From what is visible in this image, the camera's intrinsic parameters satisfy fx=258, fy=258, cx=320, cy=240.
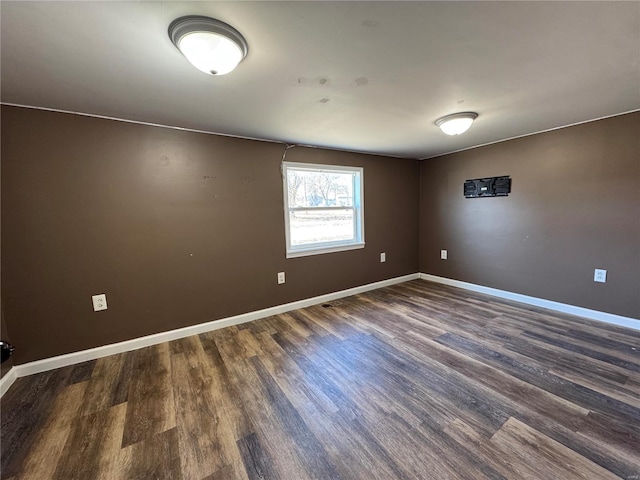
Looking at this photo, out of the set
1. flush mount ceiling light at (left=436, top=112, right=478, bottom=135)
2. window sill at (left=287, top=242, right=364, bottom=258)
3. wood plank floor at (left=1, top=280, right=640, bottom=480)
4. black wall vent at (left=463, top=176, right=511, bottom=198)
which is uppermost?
flush mount ceiling light at (left=436, top=112, right=478, bottom=135)

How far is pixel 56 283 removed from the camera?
207 centimetres

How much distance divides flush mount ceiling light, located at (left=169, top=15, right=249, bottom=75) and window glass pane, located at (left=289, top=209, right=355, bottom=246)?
201 centimetres

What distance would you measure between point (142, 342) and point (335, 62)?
110 inches

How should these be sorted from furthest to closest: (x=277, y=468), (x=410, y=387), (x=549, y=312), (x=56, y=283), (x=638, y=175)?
(x=549, y=312)
(x=638, y=175)
(x=56, y=283)
(x=410, y=387)
(x=277, y=468)

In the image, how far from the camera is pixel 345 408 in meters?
1.61

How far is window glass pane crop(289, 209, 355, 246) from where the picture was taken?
3.29 m

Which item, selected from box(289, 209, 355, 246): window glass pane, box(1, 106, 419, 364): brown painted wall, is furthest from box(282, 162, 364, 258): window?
box(1, 106, 419, 364): brown painted wall

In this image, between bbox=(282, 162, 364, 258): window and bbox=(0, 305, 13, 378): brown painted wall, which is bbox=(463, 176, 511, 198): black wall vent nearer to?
bbox=(282, 162, 364, 258): window

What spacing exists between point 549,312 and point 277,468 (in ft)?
10.8

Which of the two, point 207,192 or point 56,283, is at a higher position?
point 207,192

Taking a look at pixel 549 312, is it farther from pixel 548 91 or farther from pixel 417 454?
pixel 417 454

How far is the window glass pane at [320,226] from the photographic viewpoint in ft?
10.8

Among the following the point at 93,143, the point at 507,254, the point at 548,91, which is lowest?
the point at 507,254

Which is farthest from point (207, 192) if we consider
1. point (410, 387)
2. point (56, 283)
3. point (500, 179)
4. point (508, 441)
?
point (500, 179)
